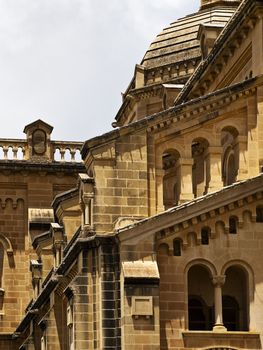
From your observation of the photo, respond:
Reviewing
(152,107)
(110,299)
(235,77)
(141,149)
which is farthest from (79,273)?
(152,107)

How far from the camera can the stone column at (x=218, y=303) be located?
4434 cm

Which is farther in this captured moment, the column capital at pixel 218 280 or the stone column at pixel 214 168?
the stone column at pixel 214 168

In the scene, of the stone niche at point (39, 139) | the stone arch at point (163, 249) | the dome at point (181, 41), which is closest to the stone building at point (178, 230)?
the stone arch at point (163, 249)

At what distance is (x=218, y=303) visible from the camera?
44.4 meters

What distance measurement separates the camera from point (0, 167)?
69.7 meters

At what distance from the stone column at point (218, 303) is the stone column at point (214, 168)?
278cm

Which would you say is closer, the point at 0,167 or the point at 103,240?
the point at 103,240

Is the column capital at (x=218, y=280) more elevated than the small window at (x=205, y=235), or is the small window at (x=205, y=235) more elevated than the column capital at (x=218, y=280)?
the small window at (x=205, y=235)

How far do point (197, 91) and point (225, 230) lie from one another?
35.5 feet

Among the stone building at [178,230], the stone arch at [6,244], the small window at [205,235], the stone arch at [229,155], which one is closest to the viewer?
the stone building at [178,230]

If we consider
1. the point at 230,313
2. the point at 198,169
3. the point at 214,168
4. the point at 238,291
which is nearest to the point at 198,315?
the point at 230,313

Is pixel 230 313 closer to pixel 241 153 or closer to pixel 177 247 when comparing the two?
pixel 177 247

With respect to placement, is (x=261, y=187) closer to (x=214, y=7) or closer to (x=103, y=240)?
(x=103, y=240)

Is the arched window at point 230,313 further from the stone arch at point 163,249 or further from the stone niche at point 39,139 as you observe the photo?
the stone niche at point 39,139
